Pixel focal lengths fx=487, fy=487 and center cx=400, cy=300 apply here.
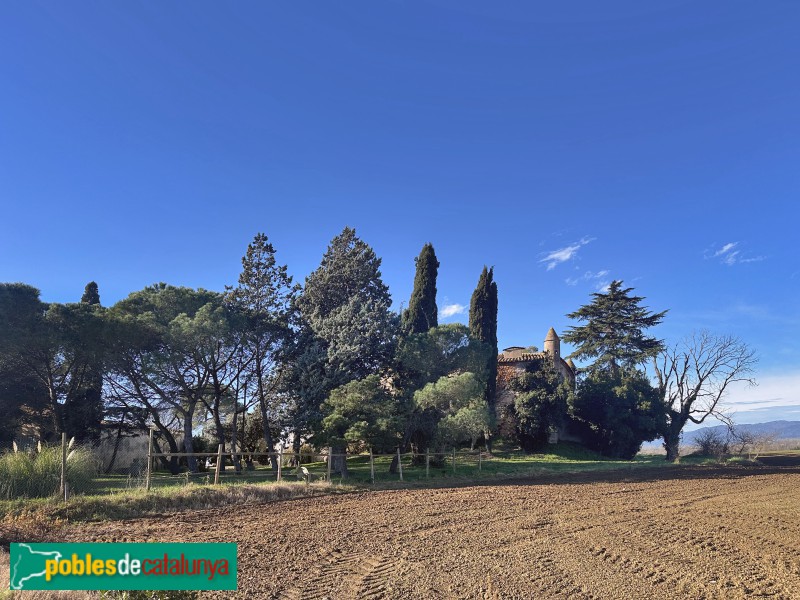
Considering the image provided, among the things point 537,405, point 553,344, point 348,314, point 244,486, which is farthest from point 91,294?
point 553,344

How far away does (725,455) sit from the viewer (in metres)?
34.9

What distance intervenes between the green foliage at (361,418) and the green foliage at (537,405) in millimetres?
13824

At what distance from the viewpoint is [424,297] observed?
28688 millimetres

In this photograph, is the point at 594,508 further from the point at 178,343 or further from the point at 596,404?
the point at 596,404

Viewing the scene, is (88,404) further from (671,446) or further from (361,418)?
(671,446)

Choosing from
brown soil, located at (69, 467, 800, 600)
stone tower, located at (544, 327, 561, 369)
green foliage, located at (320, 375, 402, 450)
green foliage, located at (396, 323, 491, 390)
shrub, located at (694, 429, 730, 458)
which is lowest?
shrub, located at (694, 429, 730, 458)

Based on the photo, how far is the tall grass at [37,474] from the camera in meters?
11.1

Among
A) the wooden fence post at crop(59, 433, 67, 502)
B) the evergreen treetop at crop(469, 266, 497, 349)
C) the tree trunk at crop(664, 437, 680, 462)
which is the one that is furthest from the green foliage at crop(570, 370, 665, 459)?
the wooden fence post at crop(59, 433, 67, 502)

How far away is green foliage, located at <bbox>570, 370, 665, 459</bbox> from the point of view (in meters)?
32.1

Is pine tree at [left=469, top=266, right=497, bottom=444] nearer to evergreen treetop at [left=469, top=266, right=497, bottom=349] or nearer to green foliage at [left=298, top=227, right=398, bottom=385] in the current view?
evergreen treetop at [left=469, top=266, right=497, bottom=349]

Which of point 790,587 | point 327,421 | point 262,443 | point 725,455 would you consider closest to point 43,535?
point 327,421

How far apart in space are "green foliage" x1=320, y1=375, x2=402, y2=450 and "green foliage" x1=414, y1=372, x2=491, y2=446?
1546 mm

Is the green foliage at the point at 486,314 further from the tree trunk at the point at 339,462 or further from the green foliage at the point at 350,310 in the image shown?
the tree trunk at the point at 339,462

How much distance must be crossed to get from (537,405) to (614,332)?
1229 cm
